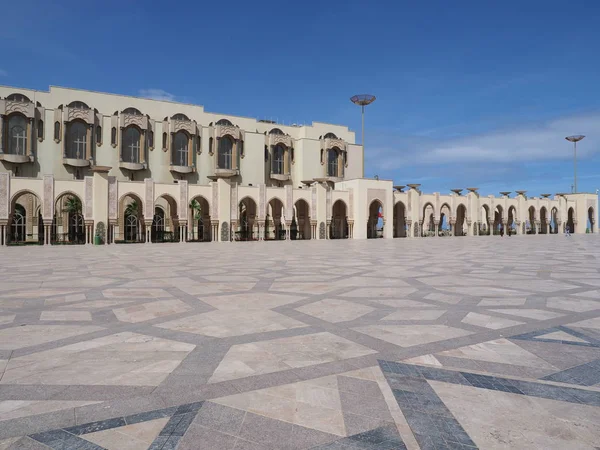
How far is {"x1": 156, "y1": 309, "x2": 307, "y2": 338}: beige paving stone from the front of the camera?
517 cm

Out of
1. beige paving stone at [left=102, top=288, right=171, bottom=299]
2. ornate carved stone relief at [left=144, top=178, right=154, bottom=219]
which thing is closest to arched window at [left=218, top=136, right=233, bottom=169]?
ornate carved stone relief at [left=144, top=178, right=154, bottom=219]

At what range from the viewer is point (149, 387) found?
340cm

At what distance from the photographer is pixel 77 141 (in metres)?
39.7

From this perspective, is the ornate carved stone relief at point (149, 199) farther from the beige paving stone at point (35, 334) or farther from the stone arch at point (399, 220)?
the beige paving stone at point (35, 334)

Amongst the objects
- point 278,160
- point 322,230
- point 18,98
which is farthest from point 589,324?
point 18,98

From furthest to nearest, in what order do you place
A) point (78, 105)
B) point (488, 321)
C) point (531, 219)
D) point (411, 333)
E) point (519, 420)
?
point (531, 219) → point (78, 105) → point (488, 321) → point (411, 333) → point (519, 420)

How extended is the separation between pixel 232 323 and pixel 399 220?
47524mm

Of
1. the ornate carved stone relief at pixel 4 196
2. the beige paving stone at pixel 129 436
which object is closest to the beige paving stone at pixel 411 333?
the beige paving stone at pixel 129 436

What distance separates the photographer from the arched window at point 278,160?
50.2 meters

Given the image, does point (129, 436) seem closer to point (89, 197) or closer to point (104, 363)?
point (104, 363)

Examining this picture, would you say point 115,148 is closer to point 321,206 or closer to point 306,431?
point 321,206

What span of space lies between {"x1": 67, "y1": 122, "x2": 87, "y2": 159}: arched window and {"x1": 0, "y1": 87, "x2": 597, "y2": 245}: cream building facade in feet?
0.32

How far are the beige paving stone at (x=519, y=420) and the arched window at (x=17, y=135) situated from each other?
1756 inches

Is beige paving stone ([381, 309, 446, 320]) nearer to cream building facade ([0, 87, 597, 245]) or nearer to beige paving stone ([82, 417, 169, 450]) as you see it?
beige paving stone ([82, 417, 169, 450])
